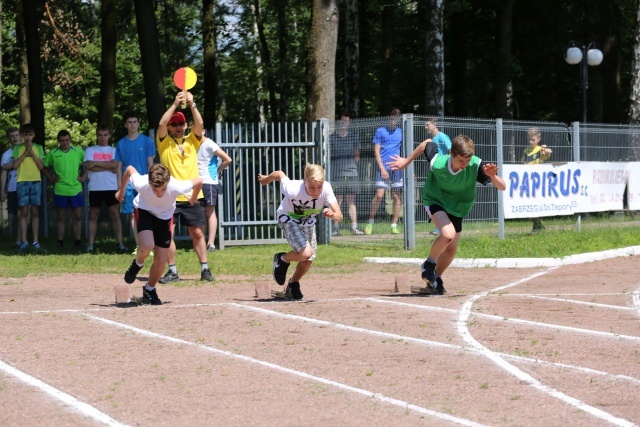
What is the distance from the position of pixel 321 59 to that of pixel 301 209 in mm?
10643

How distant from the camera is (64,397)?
755 cm

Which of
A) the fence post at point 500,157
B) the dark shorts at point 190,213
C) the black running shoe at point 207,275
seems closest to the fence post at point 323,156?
the fence post at point 500,157

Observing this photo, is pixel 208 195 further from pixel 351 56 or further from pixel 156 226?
pixel 351 56

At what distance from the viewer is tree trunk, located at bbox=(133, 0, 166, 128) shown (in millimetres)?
24266

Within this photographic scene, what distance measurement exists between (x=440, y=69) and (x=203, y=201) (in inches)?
503

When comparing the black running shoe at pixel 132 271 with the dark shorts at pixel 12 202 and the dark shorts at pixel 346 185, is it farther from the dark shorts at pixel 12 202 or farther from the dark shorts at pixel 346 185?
the dark shorts at pixel 12 202

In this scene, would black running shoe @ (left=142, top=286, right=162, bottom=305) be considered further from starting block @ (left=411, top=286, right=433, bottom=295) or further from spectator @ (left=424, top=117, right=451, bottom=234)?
spectator @ (left=424, top=117, right=451, bottom=234)

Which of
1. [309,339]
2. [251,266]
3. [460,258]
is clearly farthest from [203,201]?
[309,339]

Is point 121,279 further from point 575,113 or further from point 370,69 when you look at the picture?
point 575,113

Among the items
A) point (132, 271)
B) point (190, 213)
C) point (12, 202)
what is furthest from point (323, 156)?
point (132, 271)

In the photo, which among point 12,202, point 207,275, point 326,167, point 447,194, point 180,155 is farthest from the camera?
point 12,202

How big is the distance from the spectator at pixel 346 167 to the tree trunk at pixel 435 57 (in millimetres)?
7876

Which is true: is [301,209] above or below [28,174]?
below

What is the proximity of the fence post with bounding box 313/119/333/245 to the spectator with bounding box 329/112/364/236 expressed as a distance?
0.38 ft
